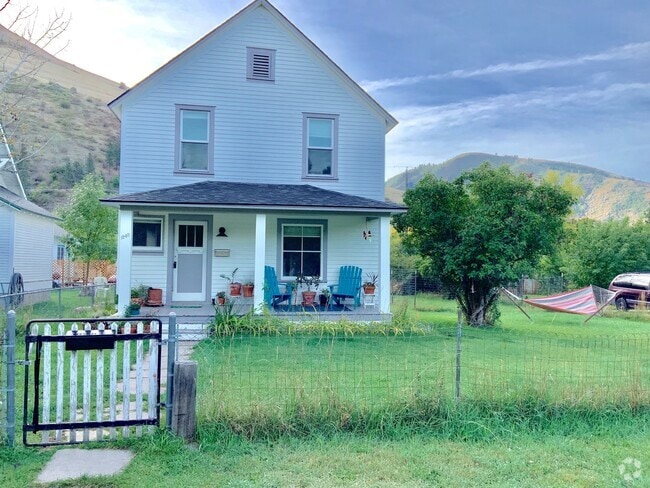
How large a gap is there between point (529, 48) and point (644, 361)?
66.3ft

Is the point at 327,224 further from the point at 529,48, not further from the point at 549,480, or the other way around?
the point at 529,48

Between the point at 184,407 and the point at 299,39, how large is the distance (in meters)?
11.0

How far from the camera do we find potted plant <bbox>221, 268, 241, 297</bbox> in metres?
12.2

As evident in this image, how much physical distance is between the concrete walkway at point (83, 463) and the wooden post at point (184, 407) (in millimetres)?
415

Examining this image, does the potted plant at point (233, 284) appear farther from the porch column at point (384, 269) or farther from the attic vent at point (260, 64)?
the attic vent at point (260, 64)

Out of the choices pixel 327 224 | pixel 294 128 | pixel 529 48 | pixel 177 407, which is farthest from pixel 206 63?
pixel 529 48

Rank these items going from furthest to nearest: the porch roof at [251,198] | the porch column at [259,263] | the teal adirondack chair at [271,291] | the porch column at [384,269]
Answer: the porch column at [384,269] < the teal adirondack chair at [271,291] < the porch column at [259,263] < the porch roof at [251,198]

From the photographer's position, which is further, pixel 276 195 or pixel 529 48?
pixel 529 48

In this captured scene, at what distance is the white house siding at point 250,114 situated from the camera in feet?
39.8

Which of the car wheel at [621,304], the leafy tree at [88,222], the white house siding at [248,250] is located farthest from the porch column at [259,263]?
the car wheel at [621,304]

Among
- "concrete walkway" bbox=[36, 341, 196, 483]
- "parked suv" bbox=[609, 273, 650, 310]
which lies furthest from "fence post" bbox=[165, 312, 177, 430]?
"parked suv" bbox=[609, 273, 650, 310]

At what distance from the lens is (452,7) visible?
17.9m

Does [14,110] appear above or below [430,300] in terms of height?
above

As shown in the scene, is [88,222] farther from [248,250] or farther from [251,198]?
[251,198]
